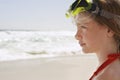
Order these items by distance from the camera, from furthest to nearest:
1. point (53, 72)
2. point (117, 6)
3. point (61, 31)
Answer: point (61, 31)
point (53, 72)
point (117, 6)

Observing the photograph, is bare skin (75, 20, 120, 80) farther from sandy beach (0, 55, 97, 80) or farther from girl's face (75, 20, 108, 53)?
sandy beach (0, 55, 97, 80)

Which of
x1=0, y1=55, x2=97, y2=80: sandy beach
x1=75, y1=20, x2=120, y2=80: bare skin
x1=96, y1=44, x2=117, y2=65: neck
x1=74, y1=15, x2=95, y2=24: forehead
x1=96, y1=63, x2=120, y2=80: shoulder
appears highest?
x1=74, y1=15, x2=95, y2=24: forehead

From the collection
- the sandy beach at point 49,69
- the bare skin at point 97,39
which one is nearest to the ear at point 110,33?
the bare skin at point 97,39

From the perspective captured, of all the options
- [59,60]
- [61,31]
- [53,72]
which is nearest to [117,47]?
[53,72]

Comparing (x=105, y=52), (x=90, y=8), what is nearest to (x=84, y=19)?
(x=90, y=8)

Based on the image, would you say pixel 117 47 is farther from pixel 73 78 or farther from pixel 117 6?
pixel 73 78

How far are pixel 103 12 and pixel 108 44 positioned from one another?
123 mm

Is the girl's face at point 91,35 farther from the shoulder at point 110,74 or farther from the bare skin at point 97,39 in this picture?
the shoulder at point 110,74

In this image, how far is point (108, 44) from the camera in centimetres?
117

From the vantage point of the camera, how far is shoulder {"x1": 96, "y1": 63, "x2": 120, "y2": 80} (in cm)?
108

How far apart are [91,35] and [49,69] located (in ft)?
10.1

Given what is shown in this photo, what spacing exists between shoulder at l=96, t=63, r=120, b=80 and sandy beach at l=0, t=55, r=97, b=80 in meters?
2.68

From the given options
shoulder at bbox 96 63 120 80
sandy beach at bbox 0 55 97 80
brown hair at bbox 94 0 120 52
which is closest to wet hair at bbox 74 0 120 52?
brown hair at bbox 94 0 120 52

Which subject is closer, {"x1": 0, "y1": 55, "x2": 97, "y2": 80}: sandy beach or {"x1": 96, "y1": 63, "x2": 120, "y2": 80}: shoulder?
{"x1": 96, "y1": 63, "x2": 120, "y2": 80}: shoulder
